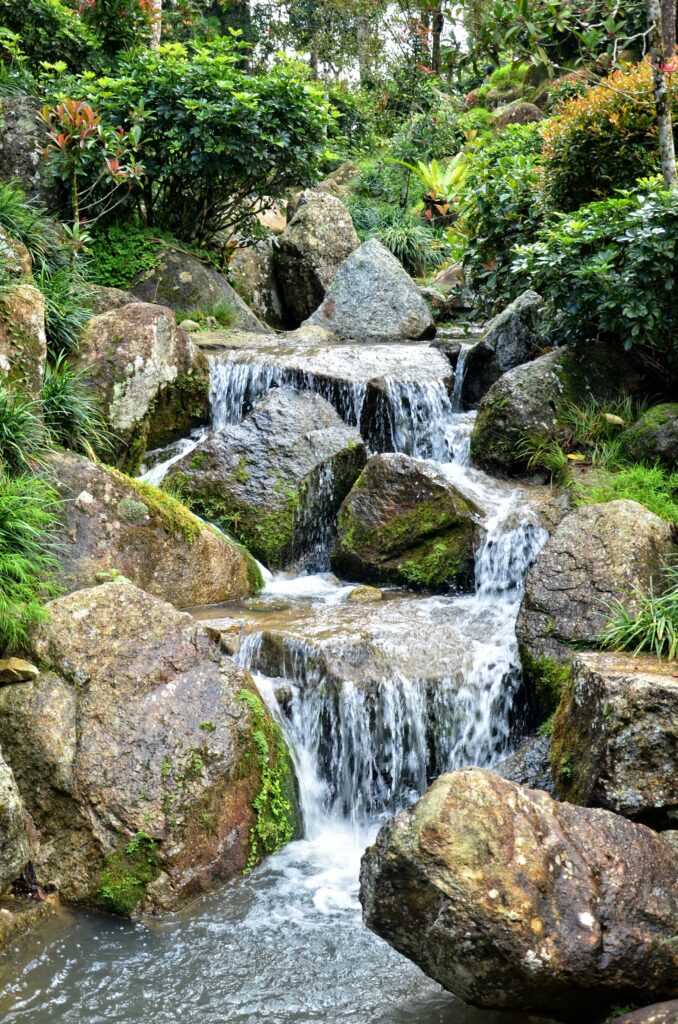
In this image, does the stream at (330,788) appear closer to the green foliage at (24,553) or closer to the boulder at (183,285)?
the green foliage at (24,553)

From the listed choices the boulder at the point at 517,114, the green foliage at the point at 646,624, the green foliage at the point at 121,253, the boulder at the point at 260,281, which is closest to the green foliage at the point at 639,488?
the green foliage at the point at 646,624

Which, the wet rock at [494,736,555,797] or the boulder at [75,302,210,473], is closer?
the wet rock at [494,736,555,797]

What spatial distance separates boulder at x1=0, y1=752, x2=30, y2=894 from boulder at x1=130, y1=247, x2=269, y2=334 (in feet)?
28.1

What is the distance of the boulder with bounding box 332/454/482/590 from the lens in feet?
25.5

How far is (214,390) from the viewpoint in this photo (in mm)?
Result: 10086

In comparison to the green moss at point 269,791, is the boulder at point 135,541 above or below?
above

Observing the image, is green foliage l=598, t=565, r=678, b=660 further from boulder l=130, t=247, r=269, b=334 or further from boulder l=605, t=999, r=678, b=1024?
boulder l=130, t=247, r=269, b=334

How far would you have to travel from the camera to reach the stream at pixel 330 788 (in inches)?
166

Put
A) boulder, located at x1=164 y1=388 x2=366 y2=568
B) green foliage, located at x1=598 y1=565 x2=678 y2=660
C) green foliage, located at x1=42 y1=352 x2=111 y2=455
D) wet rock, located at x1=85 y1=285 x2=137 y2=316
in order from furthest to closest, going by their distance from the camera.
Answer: wet rock, located at x1=85 y1=285 x2=137 y2=316
boulder, located at x1=164 y1=388 x2=366 y2=568
green foliage, located at x1=42 y1=352 x2=111 y2=455
green foliage, located at x1=598 y1=565 x2=678 y2=660

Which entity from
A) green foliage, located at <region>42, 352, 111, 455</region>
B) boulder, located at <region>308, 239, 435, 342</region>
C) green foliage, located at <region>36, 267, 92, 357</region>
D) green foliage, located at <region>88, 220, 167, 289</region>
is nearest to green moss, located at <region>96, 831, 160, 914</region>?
green foliage, located at <region>42, 352, 111, 455</region>

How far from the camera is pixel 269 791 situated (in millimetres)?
5641

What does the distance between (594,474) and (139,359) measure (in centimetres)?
451

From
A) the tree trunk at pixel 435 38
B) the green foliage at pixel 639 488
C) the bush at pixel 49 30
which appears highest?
the tree trunk at pixel 435 38

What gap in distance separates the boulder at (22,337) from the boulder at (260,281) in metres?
6.98
